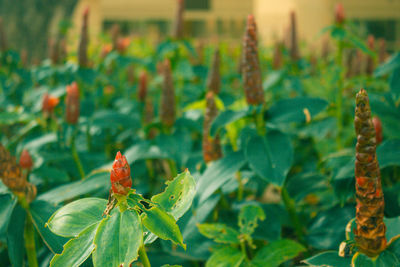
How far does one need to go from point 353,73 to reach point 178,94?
3.31ft

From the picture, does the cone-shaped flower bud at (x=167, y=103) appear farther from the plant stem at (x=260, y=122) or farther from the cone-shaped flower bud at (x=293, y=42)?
the cone-shaped flower bud at (x=293, y=42)

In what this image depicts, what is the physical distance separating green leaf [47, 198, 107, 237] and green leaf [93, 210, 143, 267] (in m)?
0.06

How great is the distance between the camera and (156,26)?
45.4ft

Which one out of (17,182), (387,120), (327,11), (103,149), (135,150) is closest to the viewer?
(17,182)

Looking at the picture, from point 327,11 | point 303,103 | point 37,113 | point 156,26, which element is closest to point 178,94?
point 37,113

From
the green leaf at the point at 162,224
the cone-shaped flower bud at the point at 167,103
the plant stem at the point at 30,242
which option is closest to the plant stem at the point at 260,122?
the cone-shaped flower bud at the point at 167,103

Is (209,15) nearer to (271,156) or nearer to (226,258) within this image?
(271,156)

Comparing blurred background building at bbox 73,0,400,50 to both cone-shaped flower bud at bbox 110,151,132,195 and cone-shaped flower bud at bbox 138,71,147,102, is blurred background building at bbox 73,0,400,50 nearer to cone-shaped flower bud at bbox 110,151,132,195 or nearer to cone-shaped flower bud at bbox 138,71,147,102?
cone-shaped flower bud at bbox 138,71,147,102

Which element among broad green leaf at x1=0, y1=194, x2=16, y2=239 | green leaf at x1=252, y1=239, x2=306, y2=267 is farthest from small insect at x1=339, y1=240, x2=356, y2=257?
broad green leaf at x1=0, y1=194, x2=16, y2=239

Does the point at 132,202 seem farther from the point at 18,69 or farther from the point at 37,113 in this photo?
the point at 18,69

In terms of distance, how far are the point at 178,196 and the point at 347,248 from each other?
1.05ft

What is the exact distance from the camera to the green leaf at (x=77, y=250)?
0.57 metres

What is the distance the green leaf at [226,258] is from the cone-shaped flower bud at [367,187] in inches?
11.6

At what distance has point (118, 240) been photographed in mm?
545
